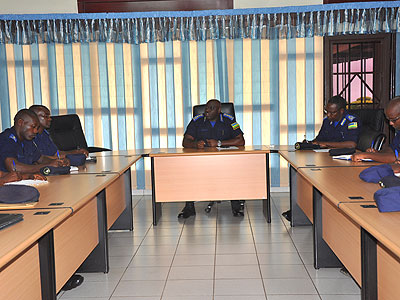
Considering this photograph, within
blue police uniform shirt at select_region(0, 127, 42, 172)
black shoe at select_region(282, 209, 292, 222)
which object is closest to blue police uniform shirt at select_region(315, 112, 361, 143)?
black shoe at select_region(282, 209, 292, 222)

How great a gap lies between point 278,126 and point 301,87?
57 centimetres

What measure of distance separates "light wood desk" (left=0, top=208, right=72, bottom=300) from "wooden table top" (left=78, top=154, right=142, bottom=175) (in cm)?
A: 125

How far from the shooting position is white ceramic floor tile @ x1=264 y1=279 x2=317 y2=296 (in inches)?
111

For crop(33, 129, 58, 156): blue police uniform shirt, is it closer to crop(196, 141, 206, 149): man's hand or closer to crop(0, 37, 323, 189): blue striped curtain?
crop(196, 141, 206, 149): man's hand

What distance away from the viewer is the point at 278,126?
238 inches

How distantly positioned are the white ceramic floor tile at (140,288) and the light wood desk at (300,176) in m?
1.21

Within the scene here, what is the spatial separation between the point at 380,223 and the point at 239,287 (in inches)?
56.3

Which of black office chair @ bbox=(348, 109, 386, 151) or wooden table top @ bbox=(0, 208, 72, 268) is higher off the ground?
black office chair @ bbox=(348, 109, 386, 151)

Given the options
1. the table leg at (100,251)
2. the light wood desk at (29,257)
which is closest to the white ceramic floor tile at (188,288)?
the table leg at (100,251)

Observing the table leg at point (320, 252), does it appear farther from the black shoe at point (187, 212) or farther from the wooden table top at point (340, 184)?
the black shoe at point (187, 212)

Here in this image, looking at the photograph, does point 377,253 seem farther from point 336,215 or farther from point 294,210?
point 294,210

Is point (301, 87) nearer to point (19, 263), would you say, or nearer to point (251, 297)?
point (251, 297)

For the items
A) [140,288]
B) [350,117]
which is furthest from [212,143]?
[140,288]

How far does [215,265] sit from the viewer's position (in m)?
3.35
